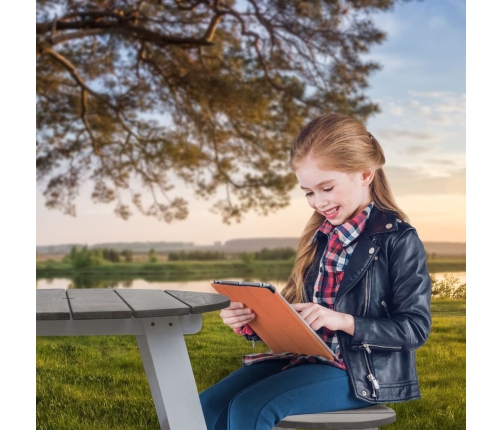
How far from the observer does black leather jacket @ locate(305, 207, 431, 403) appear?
1832 mm

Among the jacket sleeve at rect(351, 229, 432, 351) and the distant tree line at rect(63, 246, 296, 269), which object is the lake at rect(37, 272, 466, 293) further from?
the jacket sleeve at rect(351, 229, 432, 351)

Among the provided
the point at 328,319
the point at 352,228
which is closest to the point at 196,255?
the point at 352,228

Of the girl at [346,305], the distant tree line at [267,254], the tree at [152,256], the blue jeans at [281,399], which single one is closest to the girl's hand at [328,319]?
the girl at [346,305]

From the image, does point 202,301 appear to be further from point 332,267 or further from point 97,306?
point 332,267

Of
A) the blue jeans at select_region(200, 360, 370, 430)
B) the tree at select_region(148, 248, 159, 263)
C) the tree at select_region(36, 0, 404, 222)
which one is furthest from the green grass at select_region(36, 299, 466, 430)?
the blue jeans at select_region(200, 360, 370, 430)

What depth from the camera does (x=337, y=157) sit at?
87.9 inches

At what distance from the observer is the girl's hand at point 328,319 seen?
183 cm

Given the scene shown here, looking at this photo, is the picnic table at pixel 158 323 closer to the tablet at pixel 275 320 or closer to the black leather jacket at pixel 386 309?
the tablet at pixel 275 320

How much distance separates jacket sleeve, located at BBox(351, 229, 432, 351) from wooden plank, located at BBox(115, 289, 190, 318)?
49 centimetres

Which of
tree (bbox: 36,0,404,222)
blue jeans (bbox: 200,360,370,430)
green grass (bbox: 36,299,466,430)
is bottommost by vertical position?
green grass (bbox: 36,299,466,430)
